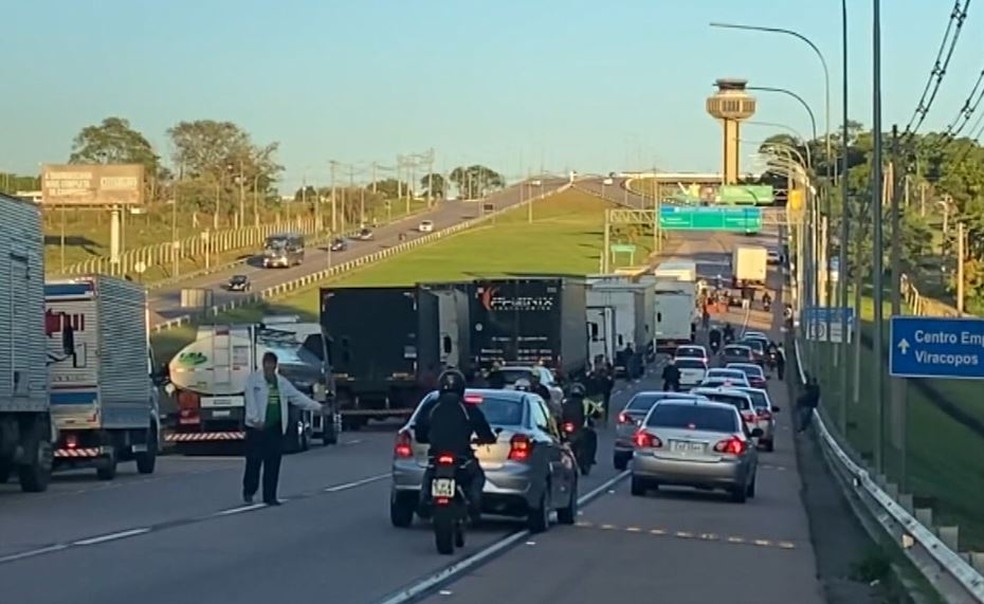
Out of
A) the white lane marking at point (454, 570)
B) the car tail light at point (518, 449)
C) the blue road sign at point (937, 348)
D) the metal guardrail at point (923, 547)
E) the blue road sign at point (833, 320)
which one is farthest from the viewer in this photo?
the blue road sign at point (833, 320)

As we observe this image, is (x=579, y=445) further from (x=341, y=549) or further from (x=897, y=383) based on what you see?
(x=341, y=549)

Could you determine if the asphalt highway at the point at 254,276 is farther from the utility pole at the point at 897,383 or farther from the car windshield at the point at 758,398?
the utility pole at the point at 897,383

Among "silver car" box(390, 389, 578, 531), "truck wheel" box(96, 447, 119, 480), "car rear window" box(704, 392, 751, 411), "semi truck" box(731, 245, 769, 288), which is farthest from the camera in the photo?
"semi truck" box(731, 245, 769, 288)

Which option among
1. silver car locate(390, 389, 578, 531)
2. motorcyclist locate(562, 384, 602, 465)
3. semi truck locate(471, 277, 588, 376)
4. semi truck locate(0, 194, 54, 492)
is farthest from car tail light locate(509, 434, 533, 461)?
semi truck locate(471, 277, 588, 376)

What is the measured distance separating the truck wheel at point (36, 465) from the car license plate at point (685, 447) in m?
9.12

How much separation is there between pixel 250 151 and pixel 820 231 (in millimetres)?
124420

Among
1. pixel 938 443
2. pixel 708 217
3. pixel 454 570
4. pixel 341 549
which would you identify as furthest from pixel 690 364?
pixel 454 570

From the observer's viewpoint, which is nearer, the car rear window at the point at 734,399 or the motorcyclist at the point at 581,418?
the motorcyclist at the point at 581,418

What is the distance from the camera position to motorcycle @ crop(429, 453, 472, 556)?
18625 millimetres

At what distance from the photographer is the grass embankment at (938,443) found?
101ft

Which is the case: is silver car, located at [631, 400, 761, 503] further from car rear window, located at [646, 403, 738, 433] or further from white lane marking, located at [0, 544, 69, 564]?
white lane marking, located at [0, 544, 69, 564]

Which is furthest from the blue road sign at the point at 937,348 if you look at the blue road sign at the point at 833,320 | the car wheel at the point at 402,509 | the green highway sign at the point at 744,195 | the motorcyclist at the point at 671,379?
the green highway sign at the point at 744,195

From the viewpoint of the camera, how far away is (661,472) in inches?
1134

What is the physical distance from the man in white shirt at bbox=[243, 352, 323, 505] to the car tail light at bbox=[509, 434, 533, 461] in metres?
3.99
